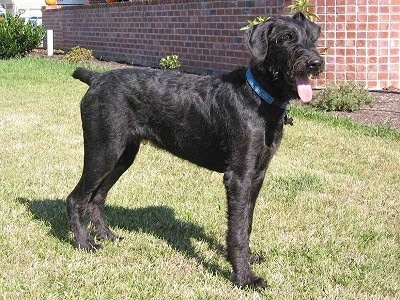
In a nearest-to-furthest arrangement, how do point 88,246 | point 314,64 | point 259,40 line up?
point 314,64 → point 259,40 → point 88,246

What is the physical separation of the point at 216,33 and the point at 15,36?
813cm

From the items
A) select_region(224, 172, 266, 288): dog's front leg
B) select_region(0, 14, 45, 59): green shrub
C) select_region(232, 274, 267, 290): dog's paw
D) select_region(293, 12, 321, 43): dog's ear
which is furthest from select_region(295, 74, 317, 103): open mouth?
select_region(0, 14, 45, 59): green shrub

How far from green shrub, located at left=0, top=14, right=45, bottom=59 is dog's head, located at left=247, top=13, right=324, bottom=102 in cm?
1566

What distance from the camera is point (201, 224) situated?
5184 millimetres

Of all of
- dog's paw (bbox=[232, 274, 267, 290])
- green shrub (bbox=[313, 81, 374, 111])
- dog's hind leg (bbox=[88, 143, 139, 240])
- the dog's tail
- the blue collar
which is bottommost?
dog's paw (bbox=[232, 274, 267, 290])

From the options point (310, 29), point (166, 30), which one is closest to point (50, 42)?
point (166, 30)

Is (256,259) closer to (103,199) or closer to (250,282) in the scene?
(250,282)

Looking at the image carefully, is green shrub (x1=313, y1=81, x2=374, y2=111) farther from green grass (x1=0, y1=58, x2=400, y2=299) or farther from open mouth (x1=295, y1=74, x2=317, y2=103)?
open mouth (x1=295, y1=74, x2=317, y2=103)

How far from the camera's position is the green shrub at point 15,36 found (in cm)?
1836

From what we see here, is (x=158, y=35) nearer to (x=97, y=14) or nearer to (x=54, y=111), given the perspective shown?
(x=97, y=14)

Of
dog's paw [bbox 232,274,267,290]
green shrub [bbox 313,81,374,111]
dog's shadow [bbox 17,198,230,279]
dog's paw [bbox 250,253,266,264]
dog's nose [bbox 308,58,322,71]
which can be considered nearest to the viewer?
dog's nose [bbox 308,58,322,71]

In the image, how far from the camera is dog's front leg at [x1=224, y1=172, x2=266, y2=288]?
3.96 meters

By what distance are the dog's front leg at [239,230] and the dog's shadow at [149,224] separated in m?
0.38

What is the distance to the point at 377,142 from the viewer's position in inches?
311
